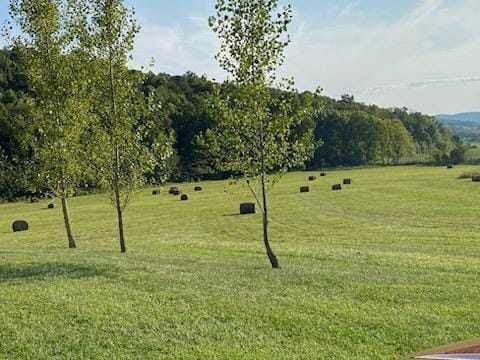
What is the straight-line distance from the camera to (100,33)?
2098 centimetres

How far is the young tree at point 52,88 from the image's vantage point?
23938 mm

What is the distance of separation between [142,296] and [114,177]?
34.0 ft

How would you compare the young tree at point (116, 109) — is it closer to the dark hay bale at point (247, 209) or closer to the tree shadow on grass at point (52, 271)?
the tree shadow on grass at point (52, 271)

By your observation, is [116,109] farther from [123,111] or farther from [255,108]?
[255,108]

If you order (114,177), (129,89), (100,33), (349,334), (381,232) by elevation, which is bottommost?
(381,232)

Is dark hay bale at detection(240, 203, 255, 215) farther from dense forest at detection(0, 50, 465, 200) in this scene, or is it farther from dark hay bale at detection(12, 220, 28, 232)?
dense forest at detection(0, 50, 465, 200)

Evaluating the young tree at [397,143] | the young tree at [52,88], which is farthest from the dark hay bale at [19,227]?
the young tree at [397,143]

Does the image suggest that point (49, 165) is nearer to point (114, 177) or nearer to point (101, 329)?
point (114, 177)

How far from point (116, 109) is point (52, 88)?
5006mm

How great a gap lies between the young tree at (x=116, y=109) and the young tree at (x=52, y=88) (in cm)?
257

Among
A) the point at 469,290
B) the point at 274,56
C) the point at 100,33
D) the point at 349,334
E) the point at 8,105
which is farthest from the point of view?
the point at 8,105

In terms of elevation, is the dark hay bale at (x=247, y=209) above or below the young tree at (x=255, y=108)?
below

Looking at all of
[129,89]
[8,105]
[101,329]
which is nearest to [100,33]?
[129,89]

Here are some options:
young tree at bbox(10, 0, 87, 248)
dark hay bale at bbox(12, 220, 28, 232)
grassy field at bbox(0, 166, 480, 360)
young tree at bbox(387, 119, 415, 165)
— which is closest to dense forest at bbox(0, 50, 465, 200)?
young tree at bbox(387, 119, 415, 165)
